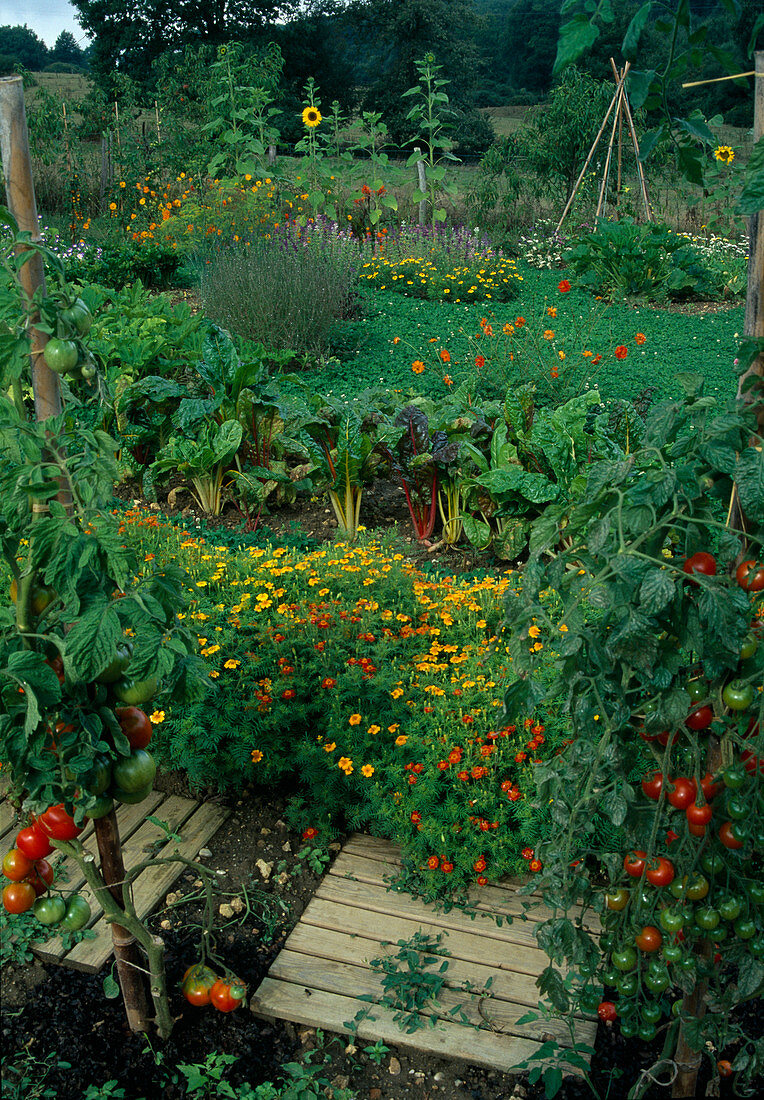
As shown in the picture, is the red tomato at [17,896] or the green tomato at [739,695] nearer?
the green tomato at [739,695]

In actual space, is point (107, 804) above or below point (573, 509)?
below

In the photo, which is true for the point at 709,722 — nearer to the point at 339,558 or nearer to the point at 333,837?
the point at 333,837

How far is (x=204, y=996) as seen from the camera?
6.33ft

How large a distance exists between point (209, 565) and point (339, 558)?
1.66 feet

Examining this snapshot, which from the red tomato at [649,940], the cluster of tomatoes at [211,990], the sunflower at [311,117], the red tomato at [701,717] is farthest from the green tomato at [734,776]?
the sunflower at [311,117]

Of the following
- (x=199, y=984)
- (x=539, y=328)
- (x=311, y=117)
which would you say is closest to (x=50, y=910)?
(x=199, y=984)

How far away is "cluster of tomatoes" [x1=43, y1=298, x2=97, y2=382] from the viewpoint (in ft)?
5.07

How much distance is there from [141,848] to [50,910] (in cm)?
89

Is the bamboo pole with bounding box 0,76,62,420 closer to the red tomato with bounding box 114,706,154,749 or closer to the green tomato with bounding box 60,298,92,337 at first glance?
the green tomato with bounding box 60,298,92,337

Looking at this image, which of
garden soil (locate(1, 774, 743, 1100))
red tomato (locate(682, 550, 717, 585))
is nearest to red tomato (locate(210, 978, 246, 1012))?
garden soil (locate(1, 774, 743, 1100))

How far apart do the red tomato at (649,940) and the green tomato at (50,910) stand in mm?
1076

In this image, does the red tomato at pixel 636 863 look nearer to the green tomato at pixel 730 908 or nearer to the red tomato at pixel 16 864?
the green tomato at pixel 730 908

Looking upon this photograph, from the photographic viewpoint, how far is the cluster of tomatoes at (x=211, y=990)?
188 cm

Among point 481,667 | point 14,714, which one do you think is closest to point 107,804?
point 14,714
